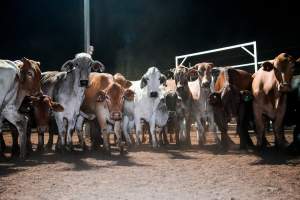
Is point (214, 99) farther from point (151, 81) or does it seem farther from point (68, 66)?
point (68, 66)

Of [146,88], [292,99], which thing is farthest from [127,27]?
[292,99]

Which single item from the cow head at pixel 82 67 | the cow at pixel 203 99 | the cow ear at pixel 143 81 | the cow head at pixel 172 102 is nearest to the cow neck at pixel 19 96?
the cow head at pixel 82 67

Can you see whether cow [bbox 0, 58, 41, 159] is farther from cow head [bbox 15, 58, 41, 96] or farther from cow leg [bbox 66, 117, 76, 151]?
cow leg [bbox 66, 117, 76, 151]

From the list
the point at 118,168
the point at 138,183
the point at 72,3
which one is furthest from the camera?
the point at 72,3

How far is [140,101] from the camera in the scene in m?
10.7

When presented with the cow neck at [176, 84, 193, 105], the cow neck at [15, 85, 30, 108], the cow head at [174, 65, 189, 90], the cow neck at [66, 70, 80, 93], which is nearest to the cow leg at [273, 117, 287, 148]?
the cow neck at [176, 84, 193, 105]

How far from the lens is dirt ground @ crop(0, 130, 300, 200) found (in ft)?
16.1

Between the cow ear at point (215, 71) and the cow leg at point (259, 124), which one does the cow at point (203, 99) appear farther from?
the cow leg at point (259, 124)

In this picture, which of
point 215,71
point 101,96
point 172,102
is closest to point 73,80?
point 101,96

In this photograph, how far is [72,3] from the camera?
22281 millimetres

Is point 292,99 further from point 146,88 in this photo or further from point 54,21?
point 54,21

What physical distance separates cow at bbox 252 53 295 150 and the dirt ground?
0.54 metres

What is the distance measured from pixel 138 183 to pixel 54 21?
1933cm

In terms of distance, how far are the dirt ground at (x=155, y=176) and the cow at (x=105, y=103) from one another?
0.68 meters
